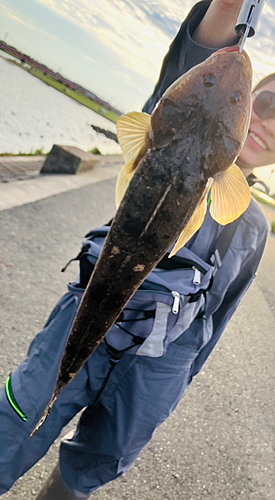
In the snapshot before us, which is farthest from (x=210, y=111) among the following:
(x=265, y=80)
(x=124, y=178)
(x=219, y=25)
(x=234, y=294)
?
(x=234, y=294)

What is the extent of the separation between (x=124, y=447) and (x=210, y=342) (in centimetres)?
77

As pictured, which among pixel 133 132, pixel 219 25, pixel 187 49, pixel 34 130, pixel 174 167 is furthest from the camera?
pixel 34 130

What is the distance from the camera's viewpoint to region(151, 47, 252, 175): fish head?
1.06 m

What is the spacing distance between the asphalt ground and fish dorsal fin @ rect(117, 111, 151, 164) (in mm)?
2238

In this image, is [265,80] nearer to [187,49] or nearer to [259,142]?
[259,142]

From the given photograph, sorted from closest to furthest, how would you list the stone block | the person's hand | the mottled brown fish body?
the mottled brown fish body, the person's hand, the stone block

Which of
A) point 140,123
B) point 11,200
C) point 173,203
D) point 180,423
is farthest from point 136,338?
point 11,200

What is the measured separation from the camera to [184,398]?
12.4 feet

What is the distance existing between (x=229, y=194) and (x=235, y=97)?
0.29 m

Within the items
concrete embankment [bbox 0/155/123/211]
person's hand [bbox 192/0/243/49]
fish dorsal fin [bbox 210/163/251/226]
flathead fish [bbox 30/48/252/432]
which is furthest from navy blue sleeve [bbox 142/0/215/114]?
concrete embankment [bbox 0/155/123/211]

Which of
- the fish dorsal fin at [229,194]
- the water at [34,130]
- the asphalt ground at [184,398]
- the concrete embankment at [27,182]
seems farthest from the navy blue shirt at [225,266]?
the water at [34,130]

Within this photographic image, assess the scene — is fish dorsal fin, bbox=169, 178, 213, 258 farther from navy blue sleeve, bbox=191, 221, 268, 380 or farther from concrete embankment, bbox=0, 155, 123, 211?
concrete embankment, bbox=0, 155, 123, 211

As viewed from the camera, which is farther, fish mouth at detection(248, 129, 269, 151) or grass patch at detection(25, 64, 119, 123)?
grass patch at detection(25, 64, 119, 123)

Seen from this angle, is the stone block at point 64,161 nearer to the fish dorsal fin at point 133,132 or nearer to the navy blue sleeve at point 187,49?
the navy blue sleeve at point 187,49
